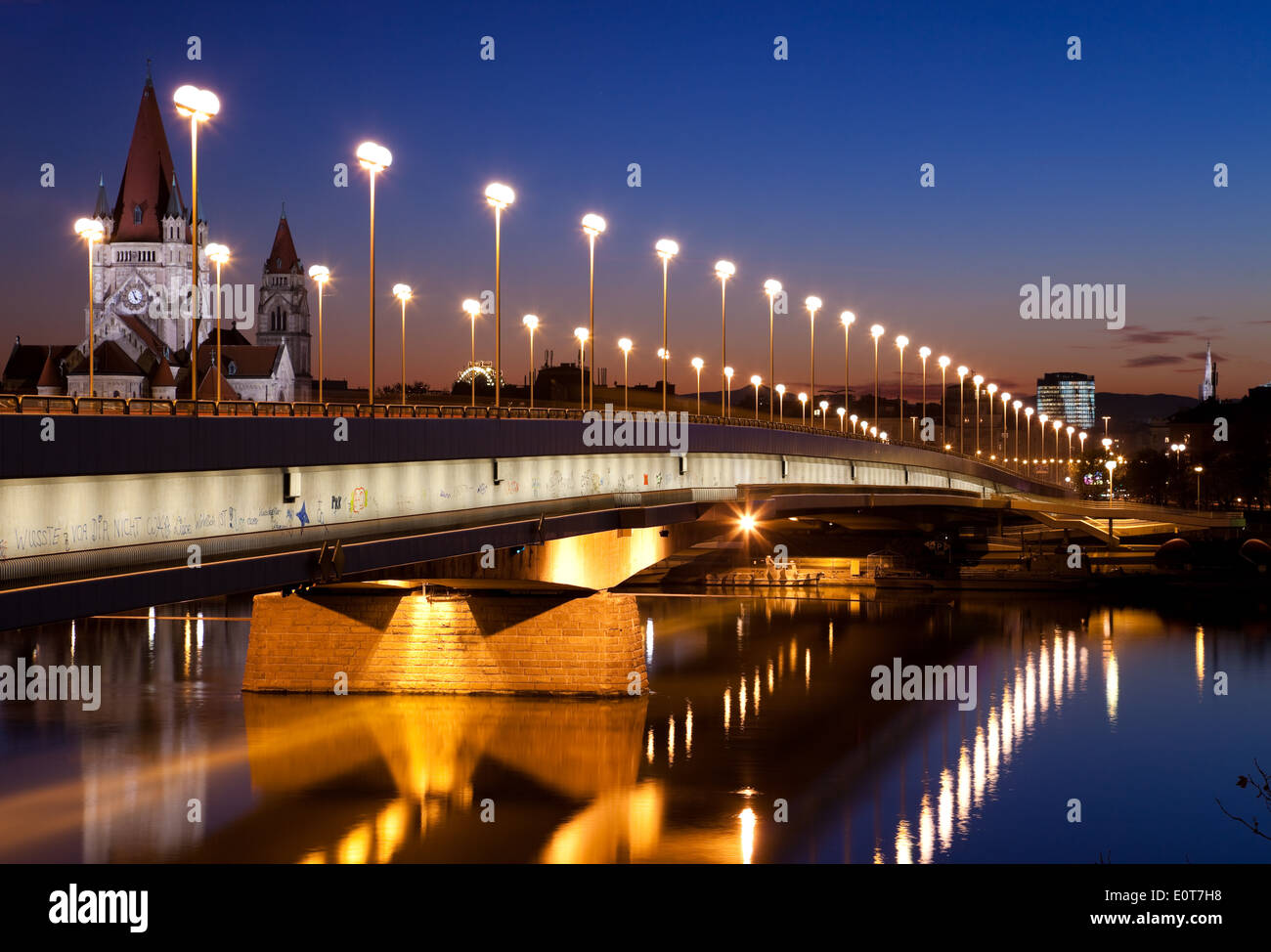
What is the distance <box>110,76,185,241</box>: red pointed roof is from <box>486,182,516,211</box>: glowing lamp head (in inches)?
5020

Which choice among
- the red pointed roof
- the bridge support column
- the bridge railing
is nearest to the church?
the red pointed roof

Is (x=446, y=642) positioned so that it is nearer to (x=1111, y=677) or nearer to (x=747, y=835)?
(x=747, y=835)

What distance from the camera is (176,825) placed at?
3136cm

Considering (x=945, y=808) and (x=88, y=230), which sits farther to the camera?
(x=945, y=808)

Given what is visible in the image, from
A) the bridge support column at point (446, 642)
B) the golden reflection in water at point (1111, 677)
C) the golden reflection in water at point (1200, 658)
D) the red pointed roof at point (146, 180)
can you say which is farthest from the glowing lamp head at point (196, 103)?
the red pointed roof at point (146, 180)

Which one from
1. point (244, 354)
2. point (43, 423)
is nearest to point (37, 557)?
point (43, 423)

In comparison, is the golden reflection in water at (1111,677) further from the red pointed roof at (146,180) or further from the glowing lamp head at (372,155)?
the red pointed roof at (146,180)

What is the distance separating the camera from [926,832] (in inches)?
1259

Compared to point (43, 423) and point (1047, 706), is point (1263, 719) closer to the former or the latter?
point (1047, 706)

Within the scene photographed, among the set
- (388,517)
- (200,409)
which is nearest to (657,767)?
(388,517)

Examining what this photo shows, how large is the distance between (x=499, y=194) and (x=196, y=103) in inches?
563

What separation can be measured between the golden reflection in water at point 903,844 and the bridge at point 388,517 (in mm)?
9908
